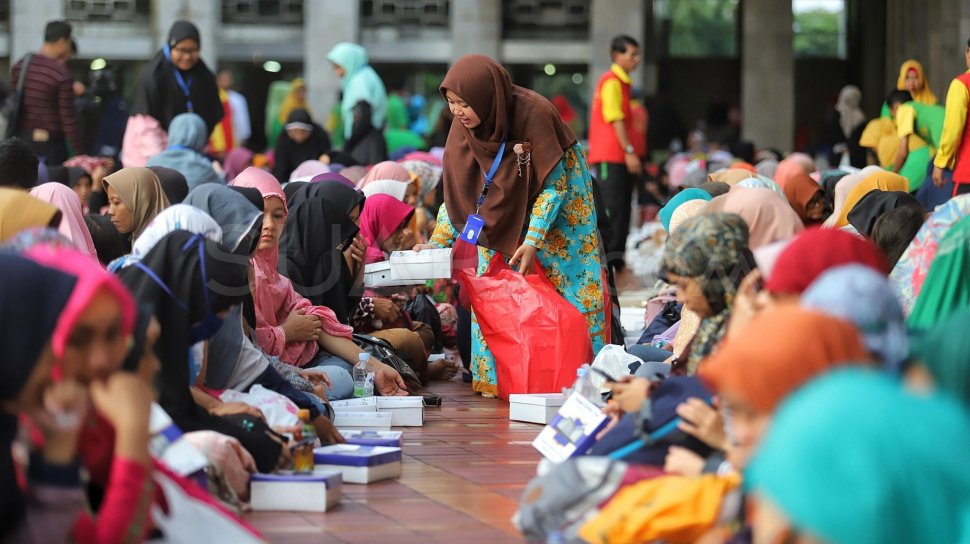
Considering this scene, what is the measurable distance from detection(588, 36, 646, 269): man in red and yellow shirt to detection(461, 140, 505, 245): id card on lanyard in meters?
4.98

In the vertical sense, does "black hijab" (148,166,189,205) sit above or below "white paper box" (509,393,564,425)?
above

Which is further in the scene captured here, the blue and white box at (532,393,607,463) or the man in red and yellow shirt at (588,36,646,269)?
the man in red and yellow shirt at (588,36,646,269)

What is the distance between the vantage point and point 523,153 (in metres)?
6.98

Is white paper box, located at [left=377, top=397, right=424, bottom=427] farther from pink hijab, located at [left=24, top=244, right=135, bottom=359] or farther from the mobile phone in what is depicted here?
pink hijab, located at [left=24, top=244, right=135, bottom=359]

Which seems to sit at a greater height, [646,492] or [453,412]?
[646,492]

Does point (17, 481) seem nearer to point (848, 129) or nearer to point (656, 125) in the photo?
point (848, 129)

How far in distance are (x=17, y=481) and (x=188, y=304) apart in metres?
1.37

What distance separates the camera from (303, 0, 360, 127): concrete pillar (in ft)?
69.3

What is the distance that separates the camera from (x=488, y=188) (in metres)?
7.08

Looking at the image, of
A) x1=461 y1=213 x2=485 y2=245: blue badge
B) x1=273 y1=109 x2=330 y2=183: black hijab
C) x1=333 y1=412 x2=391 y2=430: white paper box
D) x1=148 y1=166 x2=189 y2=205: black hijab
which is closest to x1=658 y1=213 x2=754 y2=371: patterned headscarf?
x1=333 y1=412 x2=391 y2=430: white paper box

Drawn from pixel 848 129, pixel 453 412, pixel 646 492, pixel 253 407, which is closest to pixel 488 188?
pixel 453 412

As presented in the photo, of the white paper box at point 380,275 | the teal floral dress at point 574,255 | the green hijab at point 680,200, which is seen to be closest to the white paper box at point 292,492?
the teal floral dress at point 574,255

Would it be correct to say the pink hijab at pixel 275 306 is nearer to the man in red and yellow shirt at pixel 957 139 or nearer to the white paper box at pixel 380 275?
the white paper box at pixel 380 275

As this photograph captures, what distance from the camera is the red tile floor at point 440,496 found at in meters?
4.20
